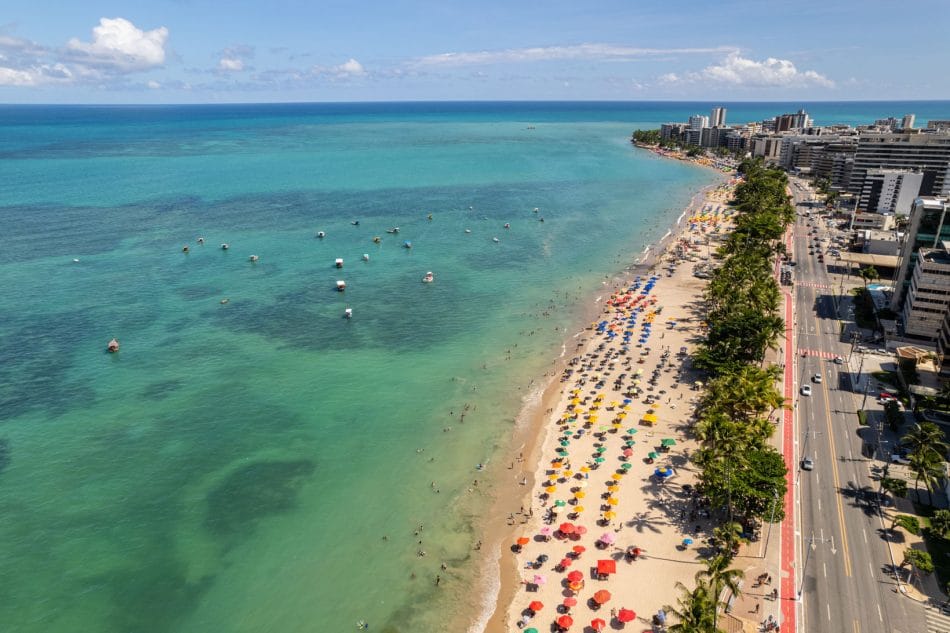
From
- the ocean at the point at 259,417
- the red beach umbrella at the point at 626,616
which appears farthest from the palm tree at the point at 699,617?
the ocean at the point at 259,417

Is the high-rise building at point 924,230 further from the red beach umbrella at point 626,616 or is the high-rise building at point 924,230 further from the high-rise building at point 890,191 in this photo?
the high-rise building at point 890,191

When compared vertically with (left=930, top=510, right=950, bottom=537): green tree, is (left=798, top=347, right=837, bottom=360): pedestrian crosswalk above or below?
below

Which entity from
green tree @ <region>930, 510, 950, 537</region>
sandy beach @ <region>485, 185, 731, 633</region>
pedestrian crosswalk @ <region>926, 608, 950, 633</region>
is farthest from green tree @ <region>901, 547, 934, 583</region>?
sandy beach @ <region>485, 185, 731, 633</region>

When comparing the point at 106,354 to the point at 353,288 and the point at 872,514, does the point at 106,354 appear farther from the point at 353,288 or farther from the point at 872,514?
the point at 872,514

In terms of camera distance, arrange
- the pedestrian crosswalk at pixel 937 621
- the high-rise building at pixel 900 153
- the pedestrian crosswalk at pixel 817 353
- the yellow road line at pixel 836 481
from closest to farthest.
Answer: the pedestrian crosswalk at pixel 937 621 < the yellow road line at pixel 836 481 < the pedestrian crosswalk at pixel 817 353 < the high-rise building at pixel 900 153

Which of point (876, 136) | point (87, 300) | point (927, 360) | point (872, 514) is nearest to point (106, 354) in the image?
point (87, 300)

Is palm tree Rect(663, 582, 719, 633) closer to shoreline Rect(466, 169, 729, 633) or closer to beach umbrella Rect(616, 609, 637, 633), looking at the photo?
beach umbrella Rect(616, 609, 637, 633)

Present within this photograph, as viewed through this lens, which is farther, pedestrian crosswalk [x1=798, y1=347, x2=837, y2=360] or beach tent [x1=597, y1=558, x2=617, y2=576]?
pedestrian crosswalk [x1=798, y1=347, x2=837, y2=360]
